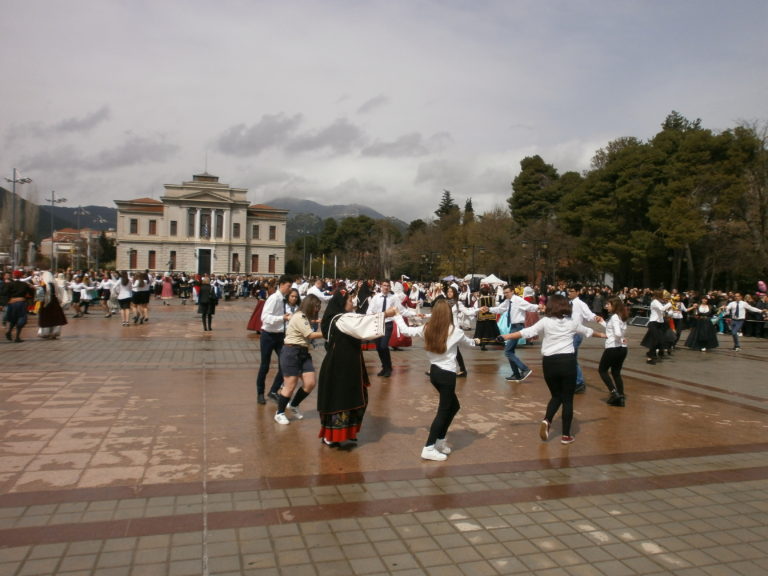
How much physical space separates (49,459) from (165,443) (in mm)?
1052

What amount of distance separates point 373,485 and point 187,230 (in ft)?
289

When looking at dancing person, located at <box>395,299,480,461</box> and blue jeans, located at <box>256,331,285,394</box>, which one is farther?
blue jeans, located at <box>256,331,285,394</box>

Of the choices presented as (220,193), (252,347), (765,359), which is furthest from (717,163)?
(220,193)

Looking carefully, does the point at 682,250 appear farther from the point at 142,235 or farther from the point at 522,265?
the point at 142,235

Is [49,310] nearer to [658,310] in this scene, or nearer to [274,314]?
[274,314]

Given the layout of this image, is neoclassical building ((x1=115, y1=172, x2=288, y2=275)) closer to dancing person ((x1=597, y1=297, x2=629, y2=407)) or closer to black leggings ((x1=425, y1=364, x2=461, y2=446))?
dancing person ((x1=597, y1=297, x2=629, y2=407))

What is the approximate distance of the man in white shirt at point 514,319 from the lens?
1055 cm

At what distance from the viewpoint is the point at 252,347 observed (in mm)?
14266

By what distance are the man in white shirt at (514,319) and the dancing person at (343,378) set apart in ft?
16.3

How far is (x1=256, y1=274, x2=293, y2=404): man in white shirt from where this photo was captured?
8.03 meters

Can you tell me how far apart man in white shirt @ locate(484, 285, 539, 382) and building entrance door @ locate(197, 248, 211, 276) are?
80.8 metres

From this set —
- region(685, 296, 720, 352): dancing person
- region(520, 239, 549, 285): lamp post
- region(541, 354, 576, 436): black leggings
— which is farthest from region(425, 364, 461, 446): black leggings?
region(520, 239, 549, 285): lamp post

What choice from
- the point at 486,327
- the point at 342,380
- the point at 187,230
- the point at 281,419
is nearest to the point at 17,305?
the point at 281,419

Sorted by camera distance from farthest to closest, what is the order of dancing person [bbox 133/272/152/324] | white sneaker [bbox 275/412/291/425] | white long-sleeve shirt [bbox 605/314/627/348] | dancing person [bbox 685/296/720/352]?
1. dancing person [bbox 133/272/152/324]
2. dancing person [bbox 685/296/720/352]
3. white long-sleeve shirt [bbox 605/314/627/348]
4. white sneaker [bbox 275/412/291/425]
